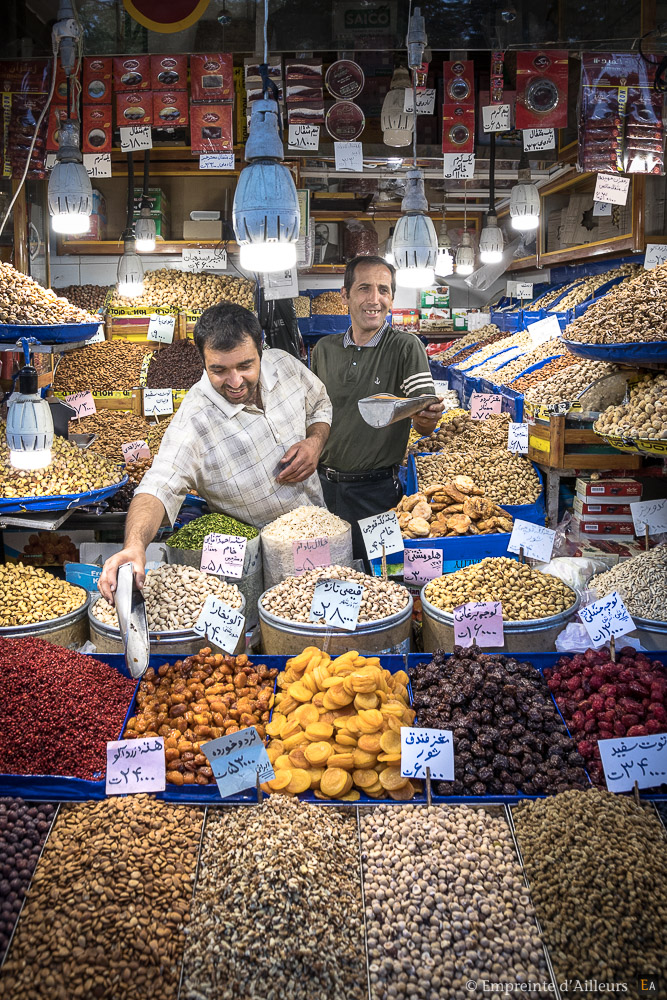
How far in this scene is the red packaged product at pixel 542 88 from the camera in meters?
4.18

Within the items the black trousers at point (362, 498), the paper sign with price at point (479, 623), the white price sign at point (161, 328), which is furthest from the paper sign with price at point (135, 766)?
the white price sign at point (161, 328)

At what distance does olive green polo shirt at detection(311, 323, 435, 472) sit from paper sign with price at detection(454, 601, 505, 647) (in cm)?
163

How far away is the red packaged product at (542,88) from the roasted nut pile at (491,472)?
1988 millimetres

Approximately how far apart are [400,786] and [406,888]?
251 mm

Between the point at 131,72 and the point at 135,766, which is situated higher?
the point at 131,72

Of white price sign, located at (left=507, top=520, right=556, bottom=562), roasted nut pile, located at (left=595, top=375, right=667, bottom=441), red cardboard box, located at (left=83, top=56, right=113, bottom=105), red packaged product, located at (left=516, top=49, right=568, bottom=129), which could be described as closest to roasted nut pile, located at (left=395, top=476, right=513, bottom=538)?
white price sign, located at (left=507, top=520, right=556, bottom=562)

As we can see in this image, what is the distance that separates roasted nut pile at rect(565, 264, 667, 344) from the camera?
2.24 meters

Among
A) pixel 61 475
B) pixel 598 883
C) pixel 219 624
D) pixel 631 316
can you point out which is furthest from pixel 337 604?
pixel 61 475

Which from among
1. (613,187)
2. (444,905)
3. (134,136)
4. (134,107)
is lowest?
(444,905)

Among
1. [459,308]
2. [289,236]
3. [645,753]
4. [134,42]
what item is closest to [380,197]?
[459,308]

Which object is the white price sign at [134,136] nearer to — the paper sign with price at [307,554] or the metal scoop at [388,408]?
the metal scoop at [388,408]

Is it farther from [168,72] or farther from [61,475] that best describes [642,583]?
[168,72]

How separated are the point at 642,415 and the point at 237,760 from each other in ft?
5.15

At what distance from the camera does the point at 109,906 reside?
144cm
